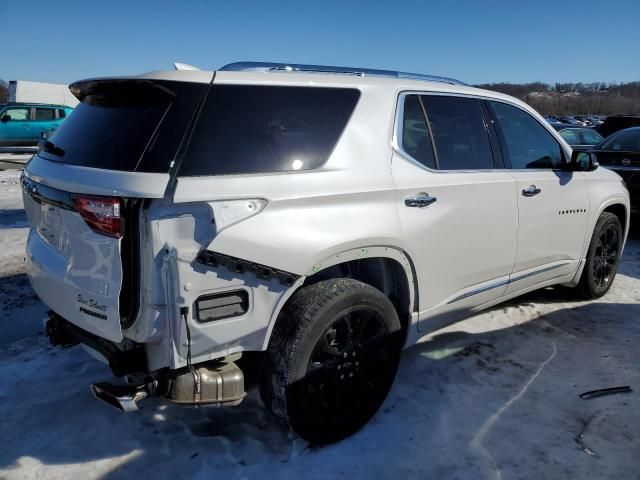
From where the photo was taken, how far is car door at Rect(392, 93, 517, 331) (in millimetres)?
2996

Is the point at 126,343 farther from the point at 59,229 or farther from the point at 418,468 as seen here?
the point at 418,468

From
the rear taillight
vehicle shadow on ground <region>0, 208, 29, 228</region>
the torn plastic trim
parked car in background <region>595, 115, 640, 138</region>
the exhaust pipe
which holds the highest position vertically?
parked car in background <region>595, 115, 640, 138</region>

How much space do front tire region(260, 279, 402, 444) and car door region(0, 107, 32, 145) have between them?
68.0 feet

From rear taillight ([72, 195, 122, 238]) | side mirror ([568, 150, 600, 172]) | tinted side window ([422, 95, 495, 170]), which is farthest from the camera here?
side mirror ([568, 150, 600, 172])

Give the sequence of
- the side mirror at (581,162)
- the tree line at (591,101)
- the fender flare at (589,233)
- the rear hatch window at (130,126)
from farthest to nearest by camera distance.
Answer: the tree line at (591,101) → the fender flare at (589,233) → the side mirror at (581,162) → the rear hatch window at (130,126)

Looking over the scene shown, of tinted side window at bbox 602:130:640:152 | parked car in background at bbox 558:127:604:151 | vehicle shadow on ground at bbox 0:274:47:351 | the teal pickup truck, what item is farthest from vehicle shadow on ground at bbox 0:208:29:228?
the teal pickup truck

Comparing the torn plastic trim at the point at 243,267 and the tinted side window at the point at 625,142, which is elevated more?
the tinted side window at the point at 625,142

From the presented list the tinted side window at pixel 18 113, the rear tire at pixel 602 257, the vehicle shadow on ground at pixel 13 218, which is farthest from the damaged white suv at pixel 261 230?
the tinted side window at pixel 18 113

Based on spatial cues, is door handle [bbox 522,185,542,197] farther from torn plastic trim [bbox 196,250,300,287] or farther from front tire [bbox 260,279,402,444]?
torn plastic trim [bbox 196,250,300,287]

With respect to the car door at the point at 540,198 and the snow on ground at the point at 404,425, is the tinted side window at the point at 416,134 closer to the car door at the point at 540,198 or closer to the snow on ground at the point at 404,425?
the car door at the point at 540,198

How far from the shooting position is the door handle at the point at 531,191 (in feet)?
12.3

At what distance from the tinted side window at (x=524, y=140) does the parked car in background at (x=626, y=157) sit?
12.3ft

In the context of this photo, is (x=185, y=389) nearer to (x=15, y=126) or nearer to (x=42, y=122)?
(x=15, y=126)

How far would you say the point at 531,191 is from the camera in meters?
3.79
